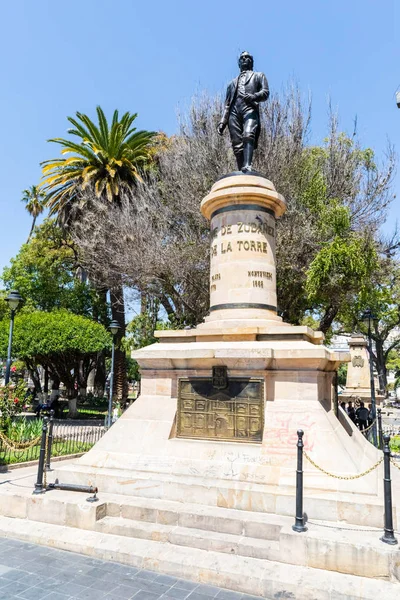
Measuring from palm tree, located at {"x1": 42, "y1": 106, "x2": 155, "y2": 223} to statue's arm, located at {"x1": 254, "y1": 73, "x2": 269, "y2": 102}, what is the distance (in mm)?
17727

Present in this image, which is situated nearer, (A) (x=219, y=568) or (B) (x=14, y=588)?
(B) (x=14, y=588)

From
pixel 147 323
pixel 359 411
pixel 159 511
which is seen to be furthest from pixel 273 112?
pixel 159 511

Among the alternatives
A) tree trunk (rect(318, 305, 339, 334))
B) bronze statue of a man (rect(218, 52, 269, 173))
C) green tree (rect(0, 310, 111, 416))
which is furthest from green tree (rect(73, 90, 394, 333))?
bronze statue of a man (rect(218, 52, 269, 173))

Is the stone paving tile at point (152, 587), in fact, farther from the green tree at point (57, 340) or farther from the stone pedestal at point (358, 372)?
the stone pedestal at point (358, 372)

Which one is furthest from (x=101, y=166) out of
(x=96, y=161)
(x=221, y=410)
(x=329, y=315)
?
(x=221, y=410)

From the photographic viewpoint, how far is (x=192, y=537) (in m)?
5.36

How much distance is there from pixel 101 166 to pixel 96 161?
495 mm

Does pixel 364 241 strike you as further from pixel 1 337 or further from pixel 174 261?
pixel 1 337

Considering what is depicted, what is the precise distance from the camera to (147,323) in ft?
76.1

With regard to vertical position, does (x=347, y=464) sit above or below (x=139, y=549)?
above

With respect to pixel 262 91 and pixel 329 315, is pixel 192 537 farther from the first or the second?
pixel 329 315

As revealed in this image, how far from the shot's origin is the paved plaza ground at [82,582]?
14.7ft

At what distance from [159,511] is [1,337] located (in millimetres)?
20820

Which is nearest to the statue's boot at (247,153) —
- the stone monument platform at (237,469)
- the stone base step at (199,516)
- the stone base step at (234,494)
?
the stone monument platform at (237,469)
